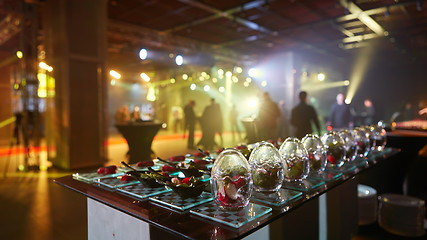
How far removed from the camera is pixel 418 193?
3236 mm

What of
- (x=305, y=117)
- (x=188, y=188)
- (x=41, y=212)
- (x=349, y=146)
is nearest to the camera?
(x=188, y=188)

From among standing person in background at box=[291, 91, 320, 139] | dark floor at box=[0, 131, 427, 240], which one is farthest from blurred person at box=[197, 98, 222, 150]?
dark floor at box=[0, 131, 427, 240]

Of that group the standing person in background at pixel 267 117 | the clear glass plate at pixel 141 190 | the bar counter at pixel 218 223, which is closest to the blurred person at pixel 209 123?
the standing person in background at pixel 267 117

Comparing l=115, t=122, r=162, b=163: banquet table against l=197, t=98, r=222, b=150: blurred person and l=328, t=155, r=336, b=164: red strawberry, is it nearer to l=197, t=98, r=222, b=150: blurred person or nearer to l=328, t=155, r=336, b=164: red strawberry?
l=197, t=98, r=222, b=150: blurred person

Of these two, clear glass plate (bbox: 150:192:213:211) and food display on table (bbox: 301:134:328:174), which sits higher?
food display on table (bbox: 301:134:328:174)

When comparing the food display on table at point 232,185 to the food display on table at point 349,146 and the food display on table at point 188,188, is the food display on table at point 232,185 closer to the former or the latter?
the food display on table at point 188,188

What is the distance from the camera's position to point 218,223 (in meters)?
0.93

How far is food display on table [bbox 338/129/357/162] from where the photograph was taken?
1.86 m

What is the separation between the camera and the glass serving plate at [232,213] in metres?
0.92

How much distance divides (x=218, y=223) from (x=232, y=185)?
147 millimetres

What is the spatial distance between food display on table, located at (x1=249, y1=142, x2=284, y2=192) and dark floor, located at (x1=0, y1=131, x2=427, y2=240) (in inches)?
75.3

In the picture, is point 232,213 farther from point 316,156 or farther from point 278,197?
point 316,156

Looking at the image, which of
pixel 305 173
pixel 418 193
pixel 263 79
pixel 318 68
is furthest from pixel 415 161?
pixel 318 68

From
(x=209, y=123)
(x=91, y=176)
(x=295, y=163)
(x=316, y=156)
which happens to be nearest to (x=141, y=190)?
(x=91, y=176)
